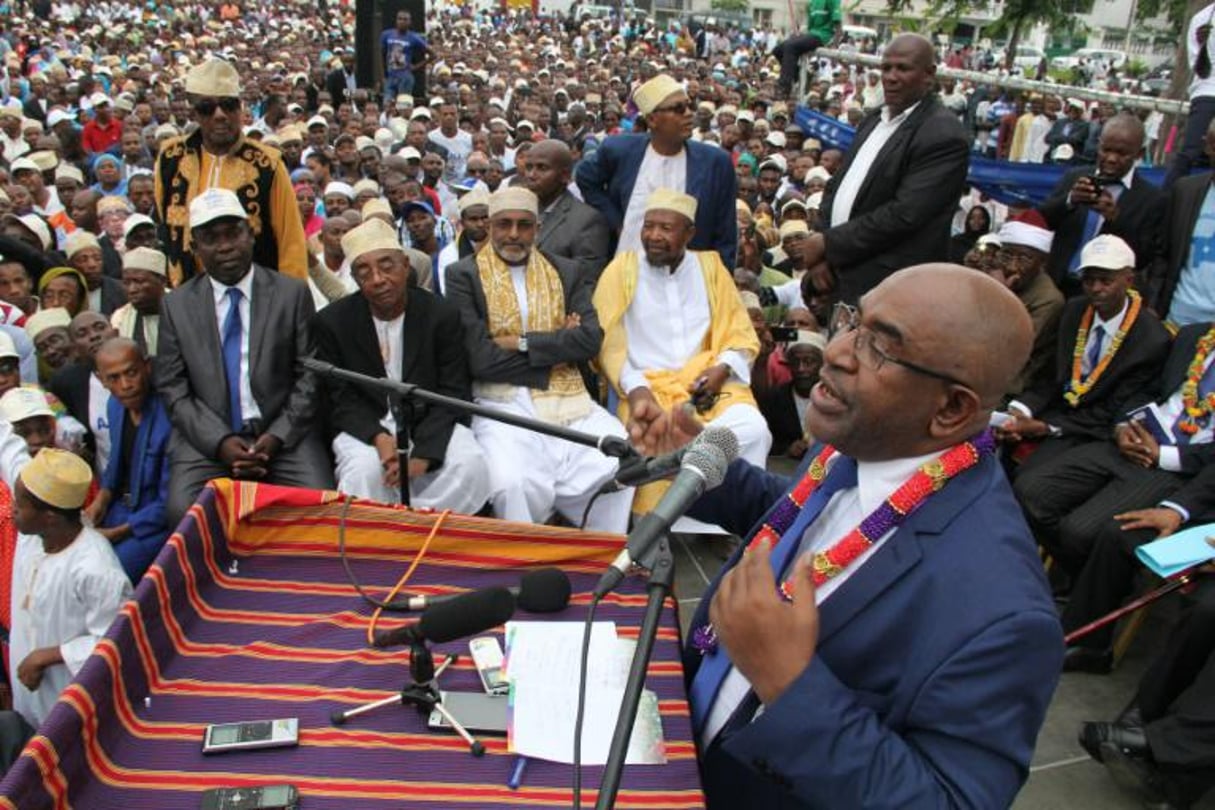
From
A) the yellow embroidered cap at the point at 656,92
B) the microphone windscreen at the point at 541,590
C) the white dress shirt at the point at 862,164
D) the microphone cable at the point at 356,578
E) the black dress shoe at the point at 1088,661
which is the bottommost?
the black dress shoe at the point at 1088,661

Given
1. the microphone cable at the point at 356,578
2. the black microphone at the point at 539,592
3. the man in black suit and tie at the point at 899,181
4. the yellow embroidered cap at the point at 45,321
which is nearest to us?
the black microphone at the point at 539,592

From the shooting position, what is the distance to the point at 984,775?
4.99 ft

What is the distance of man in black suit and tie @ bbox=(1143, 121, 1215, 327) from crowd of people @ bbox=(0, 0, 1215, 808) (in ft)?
0.06

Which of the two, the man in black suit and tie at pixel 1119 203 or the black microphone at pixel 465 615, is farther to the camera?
the man in black suit and tie at pixel 1119 203

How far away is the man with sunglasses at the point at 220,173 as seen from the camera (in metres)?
4.58

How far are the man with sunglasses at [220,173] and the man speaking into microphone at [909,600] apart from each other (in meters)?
3.73

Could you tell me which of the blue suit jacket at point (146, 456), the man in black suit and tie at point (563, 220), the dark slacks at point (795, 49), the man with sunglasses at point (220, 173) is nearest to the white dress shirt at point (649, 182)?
the man in black suit and tie at point (563, 220)

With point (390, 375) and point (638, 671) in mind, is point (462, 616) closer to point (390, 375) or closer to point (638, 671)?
point (638, 671)

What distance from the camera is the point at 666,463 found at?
1.92 m

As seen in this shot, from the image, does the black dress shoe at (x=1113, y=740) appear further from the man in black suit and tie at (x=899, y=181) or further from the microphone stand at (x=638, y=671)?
the microphone stand at (x=638, y=671)

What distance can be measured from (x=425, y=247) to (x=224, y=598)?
190 inches

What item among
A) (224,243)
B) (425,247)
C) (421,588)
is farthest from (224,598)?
(425,247)

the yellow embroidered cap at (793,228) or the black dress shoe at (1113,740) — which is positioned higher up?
the yellow embroidered cap at (793,228)

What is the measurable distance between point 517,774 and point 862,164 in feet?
11.7
